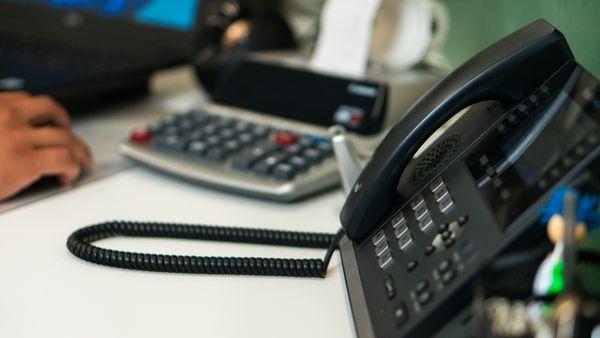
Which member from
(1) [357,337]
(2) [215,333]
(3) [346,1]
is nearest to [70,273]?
(2) [215,333]

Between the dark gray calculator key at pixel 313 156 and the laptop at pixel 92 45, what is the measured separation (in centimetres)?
36

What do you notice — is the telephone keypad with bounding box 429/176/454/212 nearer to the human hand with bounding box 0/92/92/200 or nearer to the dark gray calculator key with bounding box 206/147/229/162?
the dark gray calculator key with bounding box 206/147/229/162

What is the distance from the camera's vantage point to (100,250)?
2.17 ft

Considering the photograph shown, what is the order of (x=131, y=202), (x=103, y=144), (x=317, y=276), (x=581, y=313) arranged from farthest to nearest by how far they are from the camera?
(x=103, y=144) → (x=131, y=202) → (x=317, y=276) → (x=581, y=313)

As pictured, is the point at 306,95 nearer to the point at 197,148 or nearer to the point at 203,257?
the point at 197,148

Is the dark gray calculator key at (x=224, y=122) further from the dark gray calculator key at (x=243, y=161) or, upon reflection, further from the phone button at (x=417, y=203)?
the phone button at (x=417, y=203)

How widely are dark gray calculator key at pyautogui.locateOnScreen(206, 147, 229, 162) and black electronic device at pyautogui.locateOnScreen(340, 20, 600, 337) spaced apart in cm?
24

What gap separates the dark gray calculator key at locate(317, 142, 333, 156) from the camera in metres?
0.83

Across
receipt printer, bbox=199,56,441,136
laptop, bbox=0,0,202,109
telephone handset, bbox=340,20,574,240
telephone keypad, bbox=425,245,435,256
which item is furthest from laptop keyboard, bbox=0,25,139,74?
telephone keypad, bbox=425,245,435,256

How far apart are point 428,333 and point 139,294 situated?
26 centimetres

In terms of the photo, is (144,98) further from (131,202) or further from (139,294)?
(139,294)

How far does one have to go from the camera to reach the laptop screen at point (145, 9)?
1123 mm

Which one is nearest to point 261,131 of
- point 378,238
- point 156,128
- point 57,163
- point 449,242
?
point 156,128

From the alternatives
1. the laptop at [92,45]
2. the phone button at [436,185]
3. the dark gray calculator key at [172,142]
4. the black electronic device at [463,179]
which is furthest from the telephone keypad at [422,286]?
the laptop at [92,45]
